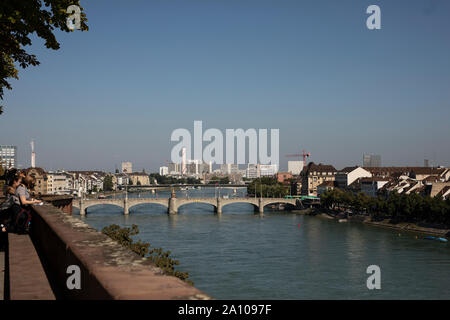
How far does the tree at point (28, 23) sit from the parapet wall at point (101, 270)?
263 cm

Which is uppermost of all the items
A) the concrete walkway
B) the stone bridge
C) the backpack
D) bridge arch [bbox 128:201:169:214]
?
the backpack

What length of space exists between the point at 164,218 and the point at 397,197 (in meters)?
29.4

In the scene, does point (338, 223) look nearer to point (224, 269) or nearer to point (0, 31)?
point (224, 269)

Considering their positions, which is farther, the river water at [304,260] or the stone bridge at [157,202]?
the stone bridge at [157,202]

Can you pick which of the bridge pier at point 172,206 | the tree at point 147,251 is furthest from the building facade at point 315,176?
the tree at point 147,251

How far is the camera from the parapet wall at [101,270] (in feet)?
6.97

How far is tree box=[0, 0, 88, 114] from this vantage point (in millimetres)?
6000

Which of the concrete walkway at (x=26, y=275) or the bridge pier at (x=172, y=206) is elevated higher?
the concrete walkway at (x=26, y=275)

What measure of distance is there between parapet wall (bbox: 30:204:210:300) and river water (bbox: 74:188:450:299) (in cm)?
2004
